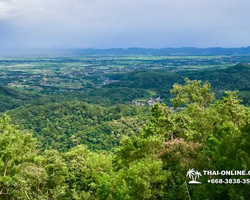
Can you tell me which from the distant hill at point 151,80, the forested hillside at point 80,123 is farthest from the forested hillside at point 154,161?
the distant hill at point 151,80

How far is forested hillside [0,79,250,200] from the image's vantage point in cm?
1320

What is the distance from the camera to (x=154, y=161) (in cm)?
1420

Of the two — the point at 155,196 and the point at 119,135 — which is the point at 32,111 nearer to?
the point at 119,135

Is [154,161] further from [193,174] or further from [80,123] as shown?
[80,123]

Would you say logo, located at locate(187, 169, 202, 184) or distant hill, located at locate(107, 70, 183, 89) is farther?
distant hill, located at locate(107, 70, 183, 89)

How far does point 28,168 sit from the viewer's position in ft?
56.9

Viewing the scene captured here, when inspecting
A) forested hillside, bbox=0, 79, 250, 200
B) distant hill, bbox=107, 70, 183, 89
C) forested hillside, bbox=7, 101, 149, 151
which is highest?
forested hillside, bbox=0, 79, 250, 200

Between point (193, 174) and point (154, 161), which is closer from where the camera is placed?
point (193, 174)

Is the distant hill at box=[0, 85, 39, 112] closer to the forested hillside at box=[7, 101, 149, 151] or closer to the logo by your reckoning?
the forested hillside at box=[7, 101, 149, 151]

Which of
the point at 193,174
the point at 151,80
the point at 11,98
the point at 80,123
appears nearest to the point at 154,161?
the point at 193,174

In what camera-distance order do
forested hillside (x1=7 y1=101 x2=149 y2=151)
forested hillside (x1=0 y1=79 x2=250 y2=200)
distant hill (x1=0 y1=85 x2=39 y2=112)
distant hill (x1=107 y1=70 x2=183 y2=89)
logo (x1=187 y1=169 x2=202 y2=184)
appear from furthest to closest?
distant hill (x1=107 y1=70 x2=183 y2=89) < distant hill (x1=0 y1=85 x2=39 y2=112) < forested hillside (x1=7 y1=101 x2=149 y2=151) < logo (x1=187 y1=169 x2=202 y2=184) < forested hillside (x1=0 y1=79 x2=250 y2=200)

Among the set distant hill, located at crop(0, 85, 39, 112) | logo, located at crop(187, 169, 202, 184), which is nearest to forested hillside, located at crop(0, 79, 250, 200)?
logo, located at crop(187, 169, 202, 184)

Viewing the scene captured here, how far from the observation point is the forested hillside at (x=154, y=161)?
13203 millimetres

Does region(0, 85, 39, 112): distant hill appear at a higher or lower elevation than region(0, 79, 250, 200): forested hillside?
lower
